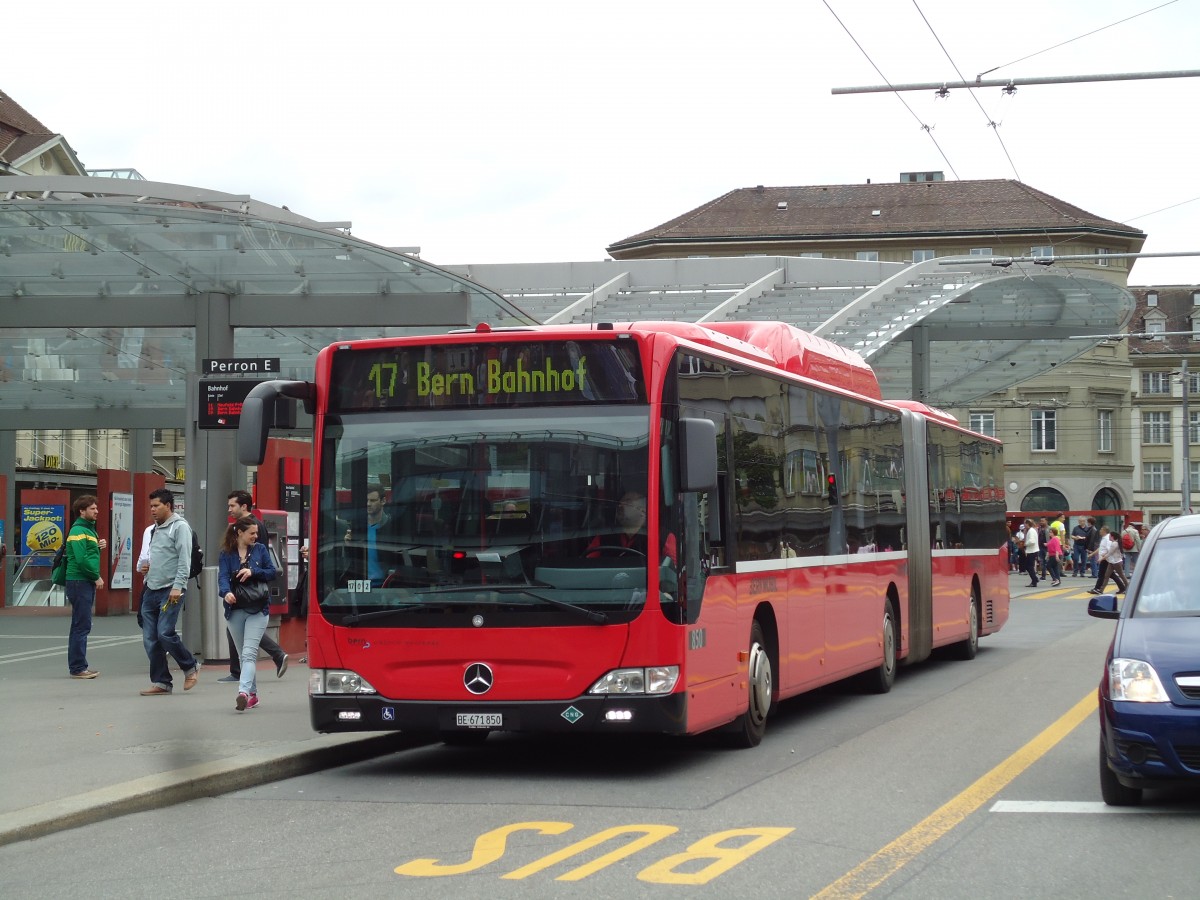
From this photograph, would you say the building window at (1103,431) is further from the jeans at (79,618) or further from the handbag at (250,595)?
the handbag at (250,595)

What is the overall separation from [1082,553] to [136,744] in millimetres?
47544

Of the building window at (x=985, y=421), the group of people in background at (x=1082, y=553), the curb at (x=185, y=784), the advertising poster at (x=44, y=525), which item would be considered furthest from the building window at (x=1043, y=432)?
the curb at (x=185, y=784)

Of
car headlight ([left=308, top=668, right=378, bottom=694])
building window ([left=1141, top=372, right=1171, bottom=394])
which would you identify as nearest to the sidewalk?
car headlight ([left=308, top=668, right=378, bottom=694])

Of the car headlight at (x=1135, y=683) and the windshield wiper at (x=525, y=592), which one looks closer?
the car headlight at (x=1135, y=683)

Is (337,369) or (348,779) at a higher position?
(337,369)

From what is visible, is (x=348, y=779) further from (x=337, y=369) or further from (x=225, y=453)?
(x=225, y=453)

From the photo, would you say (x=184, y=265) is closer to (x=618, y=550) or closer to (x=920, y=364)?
(x=618, y=550)

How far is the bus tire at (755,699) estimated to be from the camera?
38.3 ft

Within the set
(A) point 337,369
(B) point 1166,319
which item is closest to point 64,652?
(A) point 337,369

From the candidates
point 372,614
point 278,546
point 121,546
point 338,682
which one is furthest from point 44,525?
point 372,614

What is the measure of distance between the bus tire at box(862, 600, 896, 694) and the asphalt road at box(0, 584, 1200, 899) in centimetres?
332

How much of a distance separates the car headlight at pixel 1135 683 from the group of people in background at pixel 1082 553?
1139 inches

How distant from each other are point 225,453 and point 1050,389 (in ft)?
237

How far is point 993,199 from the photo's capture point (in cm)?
8894
